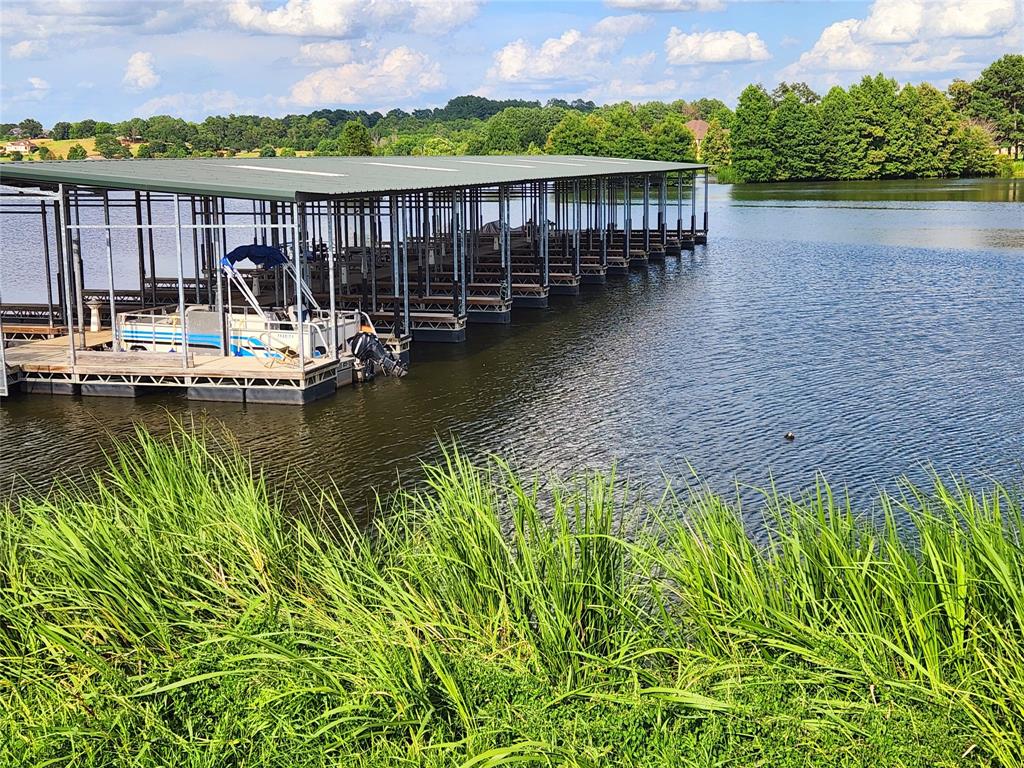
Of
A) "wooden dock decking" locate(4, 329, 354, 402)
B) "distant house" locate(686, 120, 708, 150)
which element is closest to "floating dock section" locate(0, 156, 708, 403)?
"wooden dock decking" locate(4, 329, 354, 402)

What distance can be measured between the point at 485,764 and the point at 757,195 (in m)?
79.2

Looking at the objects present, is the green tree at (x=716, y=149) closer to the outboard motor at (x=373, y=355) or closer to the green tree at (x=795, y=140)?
the green tree at (x=795, y=140)

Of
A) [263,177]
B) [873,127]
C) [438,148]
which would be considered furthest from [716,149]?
[263,177]

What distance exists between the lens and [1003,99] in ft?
346

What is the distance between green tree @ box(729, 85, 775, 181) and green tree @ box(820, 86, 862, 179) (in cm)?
465

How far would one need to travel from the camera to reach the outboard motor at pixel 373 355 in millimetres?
19641

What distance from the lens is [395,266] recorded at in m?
22.1

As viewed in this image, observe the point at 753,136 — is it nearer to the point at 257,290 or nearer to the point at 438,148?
the point at 438,148

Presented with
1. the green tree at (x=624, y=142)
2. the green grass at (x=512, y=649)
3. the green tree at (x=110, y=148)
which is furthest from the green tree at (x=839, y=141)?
the green grass at (x=512, y=649)

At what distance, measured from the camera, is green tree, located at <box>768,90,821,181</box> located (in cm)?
9581

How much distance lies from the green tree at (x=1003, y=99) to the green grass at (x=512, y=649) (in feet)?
352

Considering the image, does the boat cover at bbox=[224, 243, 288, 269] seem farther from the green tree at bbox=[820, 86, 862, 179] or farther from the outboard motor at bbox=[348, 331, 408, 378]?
the green tree at bbox=[820, 86, 862, 179]

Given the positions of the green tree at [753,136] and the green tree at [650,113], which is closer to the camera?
the green tree at [753,136]

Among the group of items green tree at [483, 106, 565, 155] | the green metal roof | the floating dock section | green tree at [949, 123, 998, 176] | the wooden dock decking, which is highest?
green tree at [483, 106, 565, 155]
